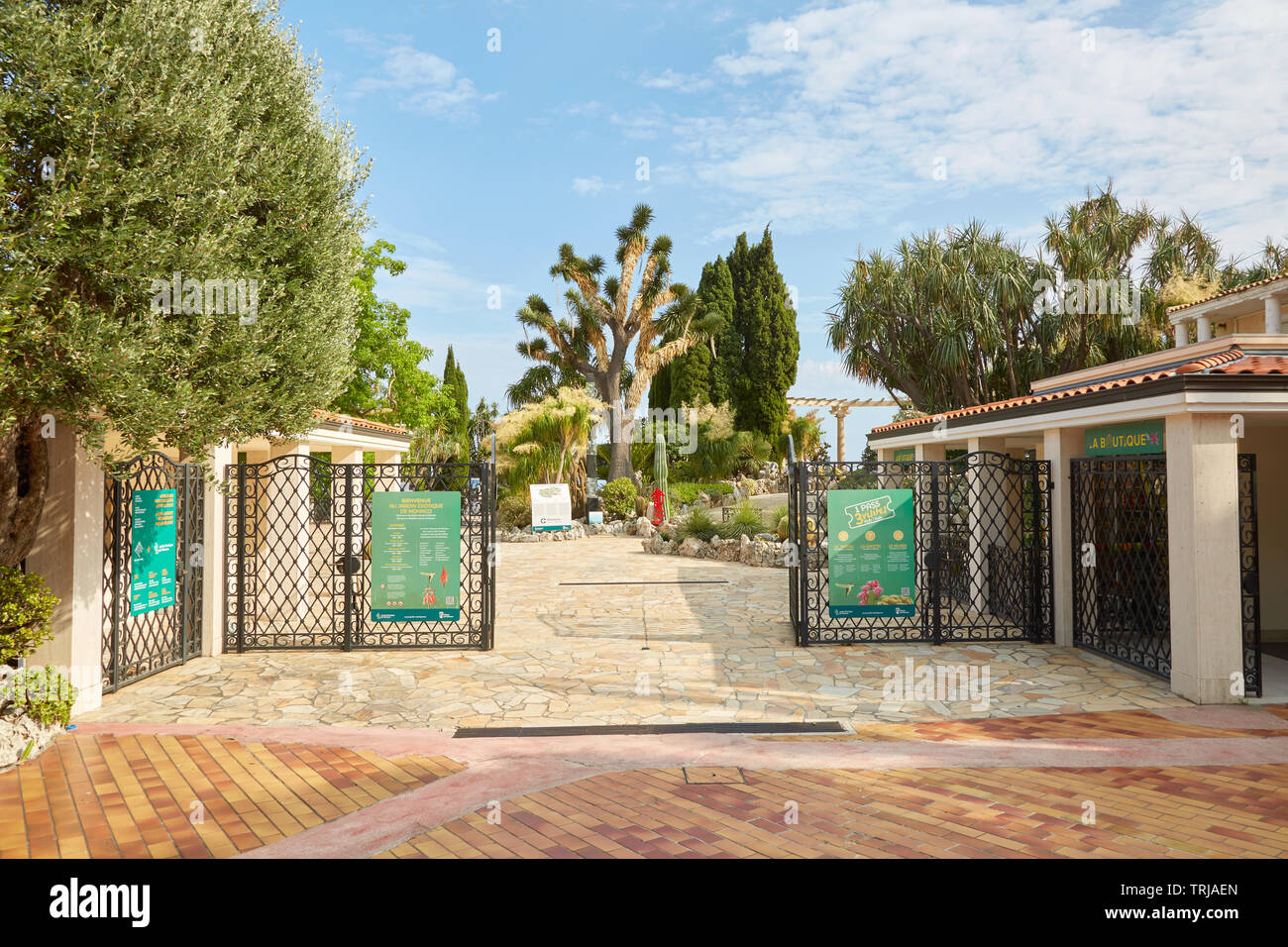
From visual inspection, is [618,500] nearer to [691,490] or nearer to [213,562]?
[691,490]

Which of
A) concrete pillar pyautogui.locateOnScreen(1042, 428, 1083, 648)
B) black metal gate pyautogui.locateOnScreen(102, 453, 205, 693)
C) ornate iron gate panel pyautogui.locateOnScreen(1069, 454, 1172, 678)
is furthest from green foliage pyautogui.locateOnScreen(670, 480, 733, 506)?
black metal gate pyautogui.locateOnScreen(102, 453, 205, 693)

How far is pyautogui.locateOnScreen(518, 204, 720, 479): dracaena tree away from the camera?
104 ft

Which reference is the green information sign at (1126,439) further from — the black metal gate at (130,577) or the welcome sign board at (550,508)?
the welcome sign board at (550,508)

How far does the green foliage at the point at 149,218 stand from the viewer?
5.33m

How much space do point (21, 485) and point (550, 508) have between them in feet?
63.1

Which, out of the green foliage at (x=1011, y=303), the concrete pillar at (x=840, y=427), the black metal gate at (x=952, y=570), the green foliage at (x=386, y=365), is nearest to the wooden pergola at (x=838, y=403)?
the concrete pillar at (x=840, y=427)

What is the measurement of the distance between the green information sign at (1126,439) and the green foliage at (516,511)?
21.0m

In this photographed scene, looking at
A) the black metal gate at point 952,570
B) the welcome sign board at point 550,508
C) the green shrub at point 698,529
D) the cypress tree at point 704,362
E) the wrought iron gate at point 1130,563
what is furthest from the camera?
the cypress tree at point 704,362

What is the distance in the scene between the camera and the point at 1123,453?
8.46 m

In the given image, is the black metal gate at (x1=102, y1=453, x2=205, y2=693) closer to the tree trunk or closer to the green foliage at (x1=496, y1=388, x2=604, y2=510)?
the tree trunk

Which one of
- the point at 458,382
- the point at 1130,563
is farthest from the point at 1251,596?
the point at 458,382
